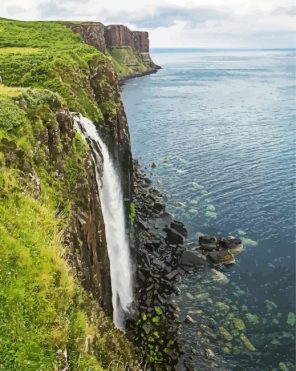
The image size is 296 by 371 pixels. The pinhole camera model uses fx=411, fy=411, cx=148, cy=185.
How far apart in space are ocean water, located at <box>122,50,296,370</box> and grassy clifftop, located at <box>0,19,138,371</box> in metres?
14.1

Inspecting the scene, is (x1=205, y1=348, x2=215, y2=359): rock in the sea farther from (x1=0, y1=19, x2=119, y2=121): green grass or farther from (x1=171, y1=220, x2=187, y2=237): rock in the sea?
(x1=0, y1=19, x2=119, y2=121): green grass

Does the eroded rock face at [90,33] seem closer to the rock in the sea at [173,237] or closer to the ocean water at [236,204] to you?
the ocean water at [236,204]

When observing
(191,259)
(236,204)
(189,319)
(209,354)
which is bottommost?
(209,354)

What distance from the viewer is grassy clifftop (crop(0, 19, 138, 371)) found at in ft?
36.8

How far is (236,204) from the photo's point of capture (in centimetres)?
4969

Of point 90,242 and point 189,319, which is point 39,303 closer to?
point 90,242

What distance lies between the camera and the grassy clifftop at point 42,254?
11.2 m

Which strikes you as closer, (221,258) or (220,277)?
(220,277)

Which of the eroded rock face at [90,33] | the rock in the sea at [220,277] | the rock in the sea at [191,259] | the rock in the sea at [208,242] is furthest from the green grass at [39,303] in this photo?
the eroded rock face at [90,33]

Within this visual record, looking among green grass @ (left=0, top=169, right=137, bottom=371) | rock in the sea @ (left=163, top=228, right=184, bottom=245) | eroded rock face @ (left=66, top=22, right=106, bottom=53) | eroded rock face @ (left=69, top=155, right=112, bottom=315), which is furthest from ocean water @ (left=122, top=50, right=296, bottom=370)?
eroded rock face @ (left=66, top=22, right=106, bottom=53)

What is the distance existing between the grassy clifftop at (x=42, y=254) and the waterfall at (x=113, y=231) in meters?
4.74

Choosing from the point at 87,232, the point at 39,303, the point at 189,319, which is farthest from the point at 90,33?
the point at 39,303

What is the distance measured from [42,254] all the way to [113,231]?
55.4 ft

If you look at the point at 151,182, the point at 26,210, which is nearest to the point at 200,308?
the point at 26,210
